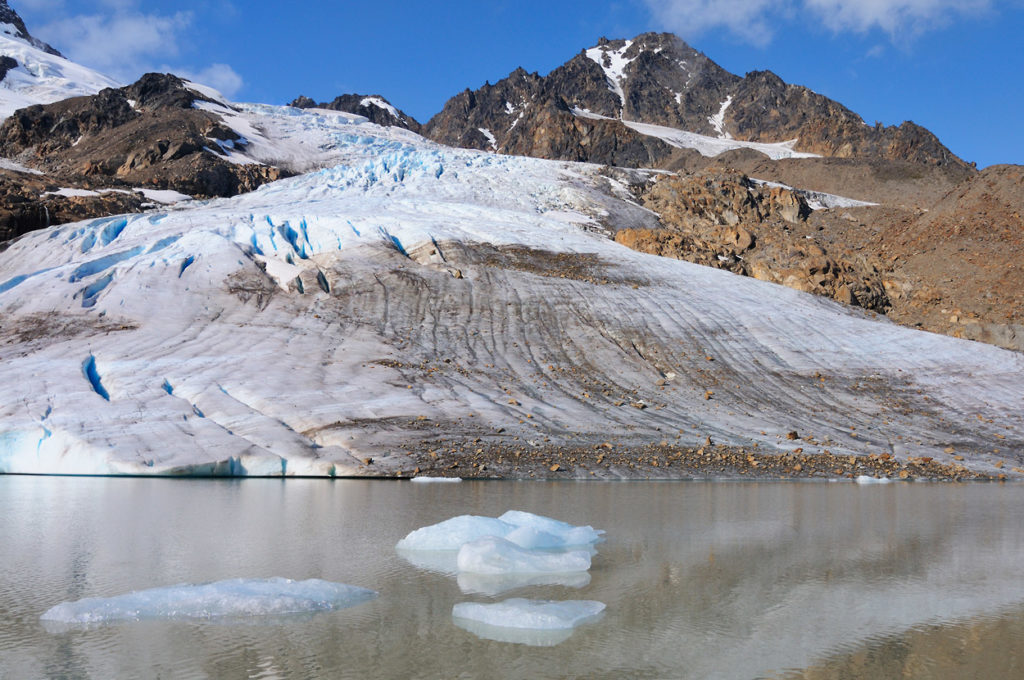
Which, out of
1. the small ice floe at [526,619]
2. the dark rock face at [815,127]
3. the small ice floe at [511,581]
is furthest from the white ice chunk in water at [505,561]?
the dark rock face at [815,127]

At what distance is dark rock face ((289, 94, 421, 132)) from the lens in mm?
133125

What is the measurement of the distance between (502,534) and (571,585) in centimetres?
180

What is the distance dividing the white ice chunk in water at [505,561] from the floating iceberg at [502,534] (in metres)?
0.64

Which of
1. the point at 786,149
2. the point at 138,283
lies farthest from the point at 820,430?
the point at 786,149

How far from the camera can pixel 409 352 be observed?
2380 cm

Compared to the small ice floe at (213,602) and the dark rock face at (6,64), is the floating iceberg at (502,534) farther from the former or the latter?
the dark rock face at (6,64)

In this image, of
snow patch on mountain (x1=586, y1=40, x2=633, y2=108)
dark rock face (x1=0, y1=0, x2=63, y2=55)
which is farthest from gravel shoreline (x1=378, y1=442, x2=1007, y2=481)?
snow patch on mountain (x1=586, y1=40, x2=633, y2=108)

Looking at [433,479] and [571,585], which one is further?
[433,479]

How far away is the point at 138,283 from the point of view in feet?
85.7

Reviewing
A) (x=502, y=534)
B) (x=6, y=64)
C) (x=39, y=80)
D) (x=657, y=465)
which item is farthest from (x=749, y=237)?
(x=6, y=64)

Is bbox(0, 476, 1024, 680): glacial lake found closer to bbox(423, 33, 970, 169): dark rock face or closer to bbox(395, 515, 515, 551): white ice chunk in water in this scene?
bbox(395, 515, 515, 551): white ice chunk in water

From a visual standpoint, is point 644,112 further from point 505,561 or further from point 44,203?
point 505,561

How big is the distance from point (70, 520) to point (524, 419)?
11.0 m

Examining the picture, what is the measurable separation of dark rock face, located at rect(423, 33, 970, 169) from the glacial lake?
8706cm
